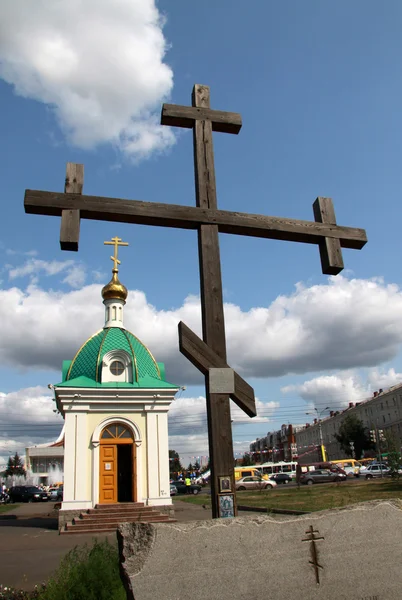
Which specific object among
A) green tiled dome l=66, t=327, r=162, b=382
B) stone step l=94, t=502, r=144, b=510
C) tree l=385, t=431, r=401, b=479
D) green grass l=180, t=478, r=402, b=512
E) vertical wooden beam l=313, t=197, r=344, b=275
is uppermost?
green tiled dome l=66, t=327, r=162, b=382

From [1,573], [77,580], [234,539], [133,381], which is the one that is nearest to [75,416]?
[133,381]

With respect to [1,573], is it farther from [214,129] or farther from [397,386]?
[397,386]

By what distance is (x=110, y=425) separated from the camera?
59.3ft

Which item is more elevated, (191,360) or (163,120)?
(163,120)

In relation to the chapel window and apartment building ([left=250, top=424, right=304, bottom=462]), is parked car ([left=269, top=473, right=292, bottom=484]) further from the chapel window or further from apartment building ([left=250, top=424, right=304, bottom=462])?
apartment building ([left=250, top=424, right=304, bottom=462])

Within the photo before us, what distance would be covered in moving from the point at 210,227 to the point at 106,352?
15.2 meters

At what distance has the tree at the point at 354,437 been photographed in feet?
237

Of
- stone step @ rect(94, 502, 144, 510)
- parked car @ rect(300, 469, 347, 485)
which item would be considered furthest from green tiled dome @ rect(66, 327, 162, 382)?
Result: parked car @ rect(300, 469, 347, 485)

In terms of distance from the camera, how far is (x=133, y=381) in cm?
1927

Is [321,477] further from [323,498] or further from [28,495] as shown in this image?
[28,495]

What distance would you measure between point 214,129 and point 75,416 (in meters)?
14.2

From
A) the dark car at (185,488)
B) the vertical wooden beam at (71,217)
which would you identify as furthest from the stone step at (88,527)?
the dark car at (185,488)

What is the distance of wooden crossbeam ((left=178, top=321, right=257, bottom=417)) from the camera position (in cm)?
464

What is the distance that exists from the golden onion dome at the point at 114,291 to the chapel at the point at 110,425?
3.65m
